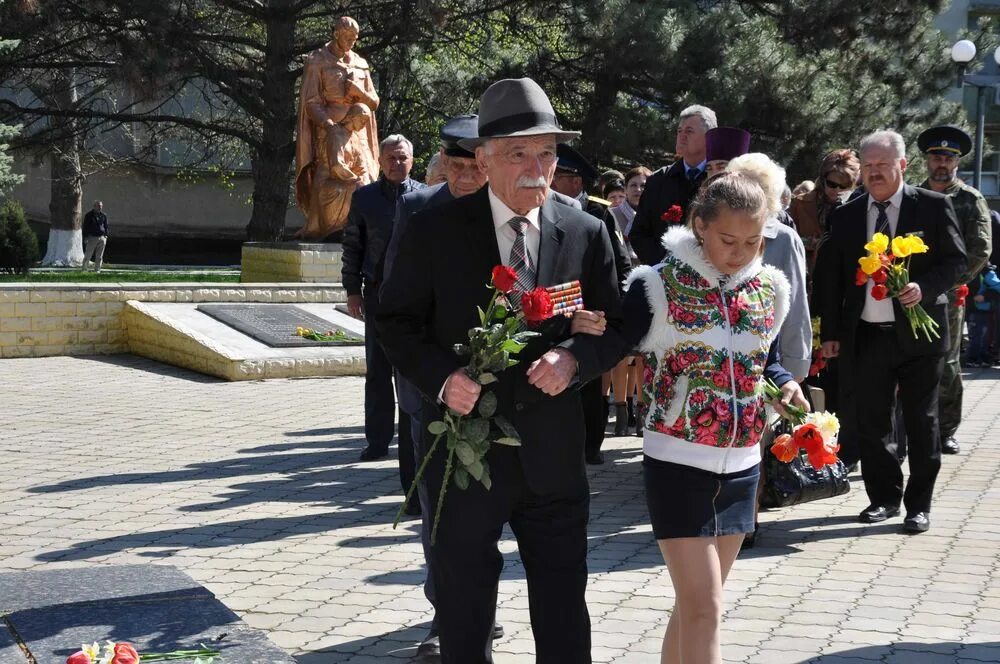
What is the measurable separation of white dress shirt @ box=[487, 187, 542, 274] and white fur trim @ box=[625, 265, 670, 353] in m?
0.38

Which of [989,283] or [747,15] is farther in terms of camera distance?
[747,15]

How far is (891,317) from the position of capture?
702 cm

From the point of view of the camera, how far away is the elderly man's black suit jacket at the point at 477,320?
3695 mm

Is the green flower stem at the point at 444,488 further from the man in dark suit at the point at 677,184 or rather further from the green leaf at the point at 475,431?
the man in dark suit at the point at 677,184

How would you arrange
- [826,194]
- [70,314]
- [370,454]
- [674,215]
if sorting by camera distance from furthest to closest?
[70,314]
[370,454]
[826,194]
[674,215]

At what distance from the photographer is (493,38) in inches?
968

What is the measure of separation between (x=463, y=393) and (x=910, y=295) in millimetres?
3859

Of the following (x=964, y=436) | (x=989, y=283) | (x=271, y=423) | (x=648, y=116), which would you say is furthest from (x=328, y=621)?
(x=648, y=116)

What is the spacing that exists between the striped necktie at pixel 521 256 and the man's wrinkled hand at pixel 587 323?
0.54 ft

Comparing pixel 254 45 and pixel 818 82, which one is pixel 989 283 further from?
pixel 254 45

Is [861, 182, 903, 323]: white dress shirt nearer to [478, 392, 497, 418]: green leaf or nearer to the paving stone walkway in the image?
the paving stone walkway

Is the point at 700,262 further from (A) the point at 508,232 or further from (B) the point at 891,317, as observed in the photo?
(B) the point at 891,317

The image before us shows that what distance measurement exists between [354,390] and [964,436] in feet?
17.9

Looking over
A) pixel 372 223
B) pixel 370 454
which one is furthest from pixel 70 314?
pixel 372 223
